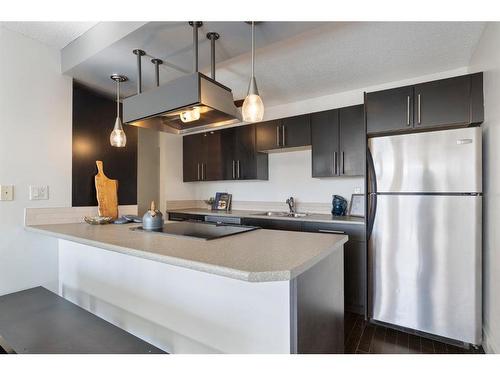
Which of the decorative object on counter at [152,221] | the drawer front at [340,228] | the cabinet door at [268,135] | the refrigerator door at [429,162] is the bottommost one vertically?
the drawer front at [340,228]

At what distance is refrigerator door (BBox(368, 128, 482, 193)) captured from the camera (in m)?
1.87

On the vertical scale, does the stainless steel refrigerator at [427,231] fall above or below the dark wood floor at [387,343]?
above

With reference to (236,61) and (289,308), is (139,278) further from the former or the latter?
(236,61)

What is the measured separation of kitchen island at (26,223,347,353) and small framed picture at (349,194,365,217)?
4.83 ft

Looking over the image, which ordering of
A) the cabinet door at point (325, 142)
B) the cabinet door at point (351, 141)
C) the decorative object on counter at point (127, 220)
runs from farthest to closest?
the cabinet door at point (325, 142) < the cabinet door at point (351, 141) < the decorative object on counter at point (127, 220)

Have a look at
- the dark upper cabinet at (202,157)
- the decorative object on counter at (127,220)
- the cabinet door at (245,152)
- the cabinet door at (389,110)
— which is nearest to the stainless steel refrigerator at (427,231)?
the cabinet door at (389,110)

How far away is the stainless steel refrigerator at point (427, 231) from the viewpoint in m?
1.86

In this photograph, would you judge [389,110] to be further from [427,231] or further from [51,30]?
[51,30]

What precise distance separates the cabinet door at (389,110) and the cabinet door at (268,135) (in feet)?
3.74

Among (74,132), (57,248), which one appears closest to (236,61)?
(74,132)

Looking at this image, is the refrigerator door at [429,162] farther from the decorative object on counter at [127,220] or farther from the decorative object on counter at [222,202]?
the decorative object on counter at [222,202]

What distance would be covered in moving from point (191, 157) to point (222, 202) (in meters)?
0.86

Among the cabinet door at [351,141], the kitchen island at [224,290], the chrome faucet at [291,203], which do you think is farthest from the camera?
the chrome faucet at [291,203]

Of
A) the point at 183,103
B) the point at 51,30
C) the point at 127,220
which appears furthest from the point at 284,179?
the point at 51,30
